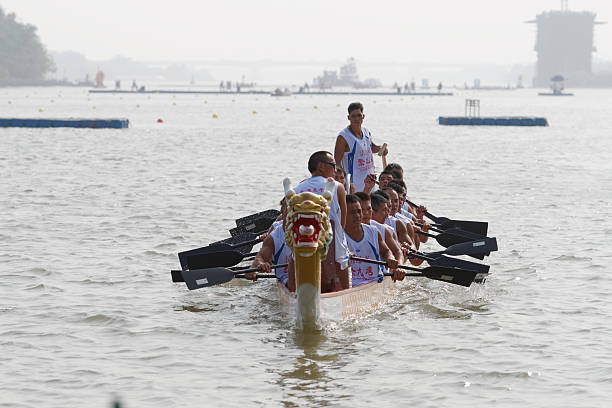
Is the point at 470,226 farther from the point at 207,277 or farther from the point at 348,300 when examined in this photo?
the point at 207,277

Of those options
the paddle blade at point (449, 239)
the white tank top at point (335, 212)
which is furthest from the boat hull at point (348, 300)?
the paddle blade at point (449, 239)

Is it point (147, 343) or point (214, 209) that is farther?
point (214, 209)

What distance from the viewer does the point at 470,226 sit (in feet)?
58.0

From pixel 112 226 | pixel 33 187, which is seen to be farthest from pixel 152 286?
pixel 33 187

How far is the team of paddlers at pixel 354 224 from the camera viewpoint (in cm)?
1178

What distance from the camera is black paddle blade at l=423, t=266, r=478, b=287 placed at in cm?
1291

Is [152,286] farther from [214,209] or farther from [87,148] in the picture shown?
[87,148]

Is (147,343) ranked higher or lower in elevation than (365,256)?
lower

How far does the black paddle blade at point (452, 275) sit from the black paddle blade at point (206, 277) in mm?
2623

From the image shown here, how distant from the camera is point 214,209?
955 inches

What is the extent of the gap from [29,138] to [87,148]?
278 inches

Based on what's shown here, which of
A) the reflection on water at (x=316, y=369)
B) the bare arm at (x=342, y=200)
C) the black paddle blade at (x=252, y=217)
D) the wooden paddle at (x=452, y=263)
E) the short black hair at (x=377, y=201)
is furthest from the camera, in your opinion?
the black paddle blade at (x=252, y=217)

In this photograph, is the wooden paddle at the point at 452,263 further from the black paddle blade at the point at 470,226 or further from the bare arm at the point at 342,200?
the black paddle blade at the point at 470,226

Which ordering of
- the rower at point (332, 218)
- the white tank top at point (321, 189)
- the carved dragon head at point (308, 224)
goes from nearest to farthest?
1. the carved dragon head at point (308, 224)
2. the white tank top at point (321, 189)
3. the rower at point (332, 218)
